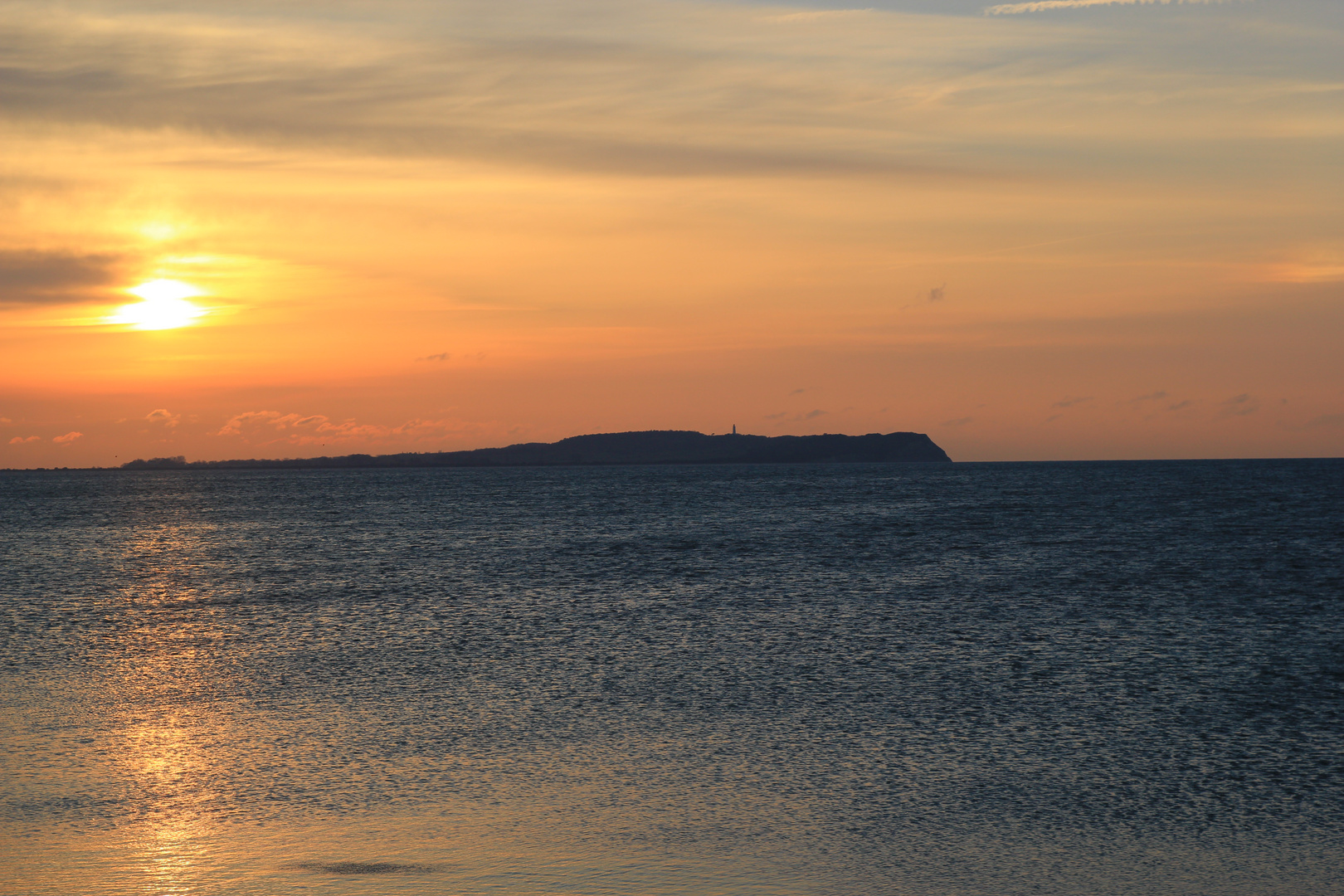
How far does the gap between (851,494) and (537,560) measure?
9337 cm

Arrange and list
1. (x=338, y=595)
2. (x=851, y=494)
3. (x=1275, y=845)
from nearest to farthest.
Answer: (x=1275, y=845) → (x=338, y=595) → (x=851, y=494)

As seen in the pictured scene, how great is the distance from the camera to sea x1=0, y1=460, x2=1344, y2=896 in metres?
12.8

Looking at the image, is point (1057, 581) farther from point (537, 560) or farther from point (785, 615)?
point (537, 560)

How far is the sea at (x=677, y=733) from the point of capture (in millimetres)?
12836

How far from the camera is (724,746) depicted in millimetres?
18594

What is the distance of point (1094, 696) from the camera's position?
2314 centimetres

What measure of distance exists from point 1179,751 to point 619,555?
4280 cm

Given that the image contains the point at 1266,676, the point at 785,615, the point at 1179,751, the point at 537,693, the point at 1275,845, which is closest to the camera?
the point at 1275,845

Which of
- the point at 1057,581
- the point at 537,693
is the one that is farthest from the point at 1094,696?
the point at 1057,581

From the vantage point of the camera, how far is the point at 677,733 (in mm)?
19578

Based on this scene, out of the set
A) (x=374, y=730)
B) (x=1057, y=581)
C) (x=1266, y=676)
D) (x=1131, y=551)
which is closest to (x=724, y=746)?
(x=374, y=730)

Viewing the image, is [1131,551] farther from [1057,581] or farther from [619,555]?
[619,555]

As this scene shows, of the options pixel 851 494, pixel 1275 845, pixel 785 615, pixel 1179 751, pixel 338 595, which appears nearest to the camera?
pixel 1275 845

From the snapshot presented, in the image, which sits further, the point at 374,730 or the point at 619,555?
the point at 619,555
